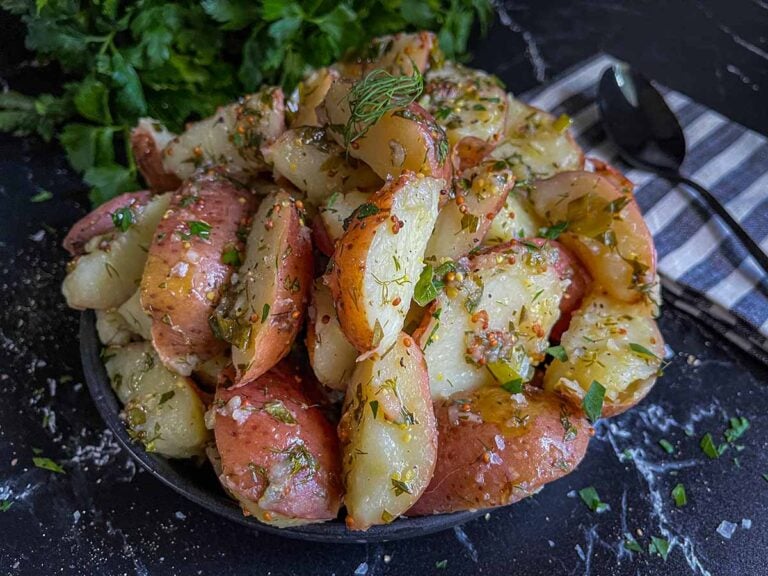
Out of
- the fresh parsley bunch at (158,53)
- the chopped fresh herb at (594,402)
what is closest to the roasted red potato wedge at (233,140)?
the fresh parsley bunch at (158,53)

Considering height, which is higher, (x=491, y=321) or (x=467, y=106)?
(x=467, y=106)

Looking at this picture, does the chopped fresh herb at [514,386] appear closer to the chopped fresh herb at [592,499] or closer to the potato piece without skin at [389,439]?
the potato piece without skin at [389,439]

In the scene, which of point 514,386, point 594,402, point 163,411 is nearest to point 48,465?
point 163,411

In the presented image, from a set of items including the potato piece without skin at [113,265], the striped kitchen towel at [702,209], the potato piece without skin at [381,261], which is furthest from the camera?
the striped kitchen towel at [702,209]

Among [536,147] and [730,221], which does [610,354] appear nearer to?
[536,147]

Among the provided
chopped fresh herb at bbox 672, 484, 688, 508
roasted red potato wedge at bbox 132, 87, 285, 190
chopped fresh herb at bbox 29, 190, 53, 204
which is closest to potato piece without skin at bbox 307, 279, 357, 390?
roasted red potato wedge at bbox 132, 87, 285, 190

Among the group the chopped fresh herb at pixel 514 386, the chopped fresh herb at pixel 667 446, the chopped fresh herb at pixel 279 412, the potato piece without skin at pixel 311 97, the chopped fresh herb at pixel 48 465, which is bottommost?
the chopped fresh herb at pixel 48 465
